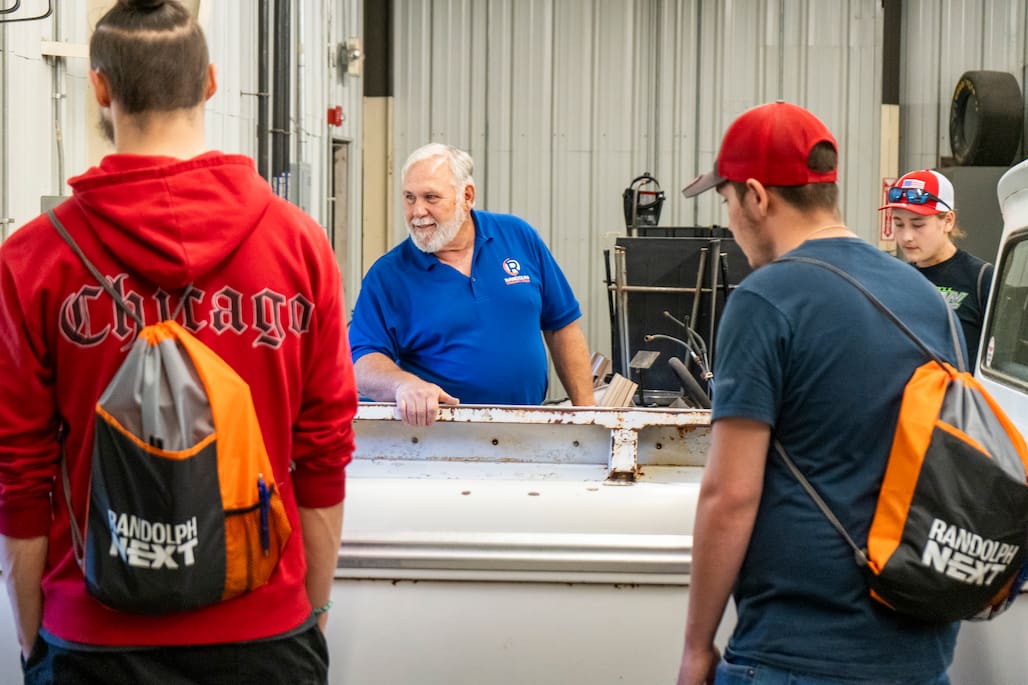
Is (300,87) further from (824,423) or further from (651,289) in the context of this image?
(824,423)

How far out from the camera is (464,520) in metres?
2.34

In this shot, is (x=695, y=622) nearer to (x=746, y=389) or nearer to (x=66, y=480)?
(x=746, y=389)

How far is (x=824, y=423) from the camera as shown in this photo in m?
1.56

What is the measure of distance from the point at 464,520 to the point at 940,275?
208cm

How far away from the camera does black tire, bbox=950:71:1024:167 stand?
9023 millimetres

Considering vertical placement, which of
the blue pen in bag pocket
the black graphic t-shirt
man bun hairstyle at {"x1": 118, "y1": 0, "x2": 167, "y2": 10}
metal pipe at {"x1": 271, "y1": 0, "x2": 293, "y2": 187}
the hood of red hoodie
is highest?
metal pipe at {"x1": 271, "y1": 0, "x2": 293, "y2": 187}

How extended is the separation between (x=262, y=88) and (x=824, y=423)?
5.16 meters

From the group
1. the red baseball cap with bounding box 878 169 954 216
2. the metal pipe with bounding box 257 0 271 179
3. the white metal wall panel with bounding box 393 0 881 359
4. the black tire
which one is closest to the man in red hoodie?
the red baseball cap with bounding box 878 169 954 216

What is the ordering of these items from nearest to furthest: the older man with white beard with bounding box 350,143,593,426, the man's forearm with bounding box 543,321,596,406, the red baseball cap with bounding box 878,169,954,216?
the older man with white beard with bounding box 350,143,593,426
the man's forearm with bounding box 543,321,596,406
the red baseball cap with bounding box 878,169,954,216

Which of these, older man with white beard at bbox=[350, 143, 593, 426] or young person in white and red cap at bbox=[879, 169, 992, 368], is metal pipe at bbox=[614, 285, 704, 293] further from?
older man with white beard at bbox=[350, 143, 593, 426]

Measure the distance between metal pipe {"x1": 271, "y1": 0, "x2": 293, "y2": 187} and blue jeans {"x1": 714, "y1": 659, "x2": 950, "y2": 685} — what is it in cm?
521

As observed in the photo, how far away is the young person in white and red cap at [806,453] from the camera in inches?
60.9

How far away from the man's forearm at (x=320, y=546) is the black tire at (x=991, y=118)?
28.1ft

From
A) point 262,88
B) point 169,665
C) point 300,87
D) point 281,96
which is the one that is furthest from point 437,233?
point 300,87
